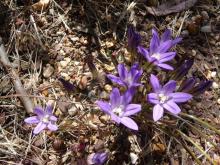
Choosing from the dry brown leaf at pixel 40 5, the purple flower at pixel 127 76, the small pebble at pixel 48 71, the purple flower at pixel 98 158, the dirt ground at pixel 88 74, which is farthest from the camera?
the dry brown leaf at pixel 40 5

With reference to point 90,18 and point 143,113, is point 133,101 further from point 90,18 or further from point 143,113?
point 90,18

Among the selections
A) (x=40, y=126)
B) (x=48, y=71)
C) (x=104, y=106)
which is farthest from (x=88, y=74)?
(x=104, y=106)

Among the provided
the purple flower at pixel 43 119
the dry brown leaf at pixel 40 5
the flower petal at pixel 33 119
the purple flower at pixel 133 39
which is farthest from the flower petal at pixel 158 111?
the dry brown leaf at pixel 40 5

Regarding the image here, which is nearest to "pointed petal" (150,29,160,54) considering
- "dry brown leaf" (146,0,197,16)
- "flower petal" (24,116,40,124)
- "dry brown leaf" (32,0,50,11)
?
"dry brown leaf" (146,0,197,16)

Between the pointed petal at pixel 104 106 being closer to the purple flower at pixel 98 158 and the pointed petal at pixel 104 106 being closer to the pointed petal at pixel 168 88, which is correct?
the pointed petal at pixel 168 88

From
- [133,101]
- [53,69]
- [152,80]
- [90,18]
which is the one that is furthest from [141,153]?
[90,18]

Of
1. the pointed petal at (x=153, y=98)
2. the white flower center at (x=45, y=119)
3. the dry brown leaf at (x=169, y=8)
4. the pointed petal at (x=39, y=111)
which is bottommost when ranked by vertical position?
the white flower center at (x=45, y=119)
